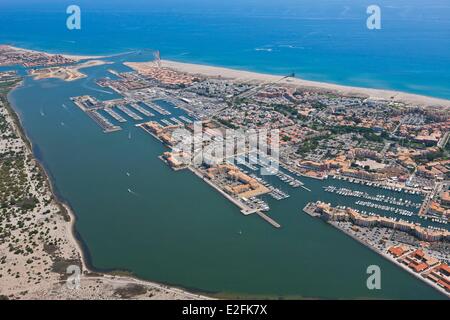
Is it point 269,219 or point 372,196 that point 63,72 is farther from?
point 372,196

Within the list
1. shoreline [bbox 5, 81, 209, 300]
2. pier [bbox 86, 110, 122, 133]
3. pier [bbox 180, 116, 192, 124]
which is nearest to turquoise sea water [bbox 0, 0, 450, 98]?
pier [bbox 180, 116, 192, 124]

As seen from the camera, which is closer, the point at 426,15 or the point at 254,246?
the point at 254,246

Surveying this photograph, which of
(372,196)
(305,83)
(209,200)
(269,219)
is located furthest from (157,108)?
(372,196)

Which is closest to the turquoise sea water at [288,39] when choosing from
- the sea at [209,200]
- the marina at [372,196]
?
the sea at [209,200]

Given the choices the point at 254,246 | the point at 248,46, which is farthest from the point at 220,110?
the point at 248,46

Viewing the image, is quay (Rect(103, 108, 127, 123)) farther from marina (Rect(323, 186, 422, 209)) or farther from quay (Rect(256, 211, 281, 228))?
marina (Rect(323, 186, 422, 209))

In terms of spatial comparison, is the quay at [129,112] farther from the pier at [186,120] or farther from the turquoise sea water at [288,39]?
the turquoise sea water at [288,39]

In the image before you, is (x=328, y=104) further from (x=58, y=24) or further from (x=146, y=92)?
(x=58, y=24)

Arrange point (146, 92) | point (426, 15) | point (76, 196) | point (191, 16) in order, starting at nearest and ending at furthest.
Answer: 1. point (76, 196)
2. point (146, 92)
3. point (426, 15)
4. point (191, 16)
